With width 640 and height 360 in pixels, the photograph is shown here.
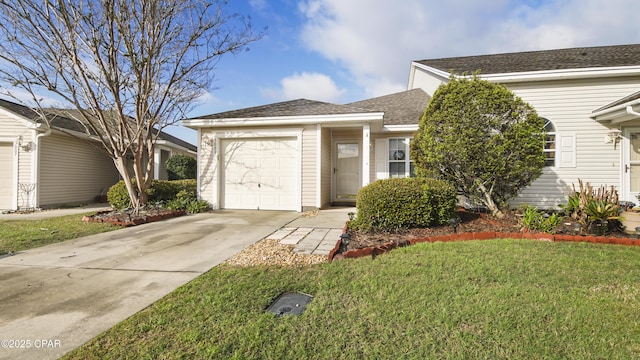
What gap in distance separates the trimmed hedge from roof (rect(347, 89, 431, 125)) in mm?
7135

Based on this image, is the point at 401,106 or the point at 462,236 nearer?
the point at 462,236

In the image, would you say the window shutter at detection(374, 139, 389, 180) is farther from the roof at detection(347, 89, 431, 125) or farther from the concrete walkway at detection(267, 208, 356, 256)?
the concrete walkway at detection(267, 208, 356, 256)

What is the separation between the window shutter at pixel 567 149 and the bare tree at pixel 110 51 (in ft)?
34.2

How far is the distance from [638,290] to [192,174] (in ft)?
45.8

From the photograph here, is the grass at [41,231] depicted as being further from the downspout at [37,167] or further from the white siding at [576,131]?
the white siding at [576,131]

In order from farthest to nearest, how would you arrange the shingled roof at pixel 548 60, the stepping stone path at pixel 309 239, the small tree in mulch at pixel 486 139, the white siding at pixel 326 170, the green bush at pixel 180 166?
the green bush at pixel 180 166 → the white siding at pixel 326 170 → the shingled roof at pixel 548 60 → the small tree in mulch at pixel 486 139 → the stepping stone path at pixel 309 239

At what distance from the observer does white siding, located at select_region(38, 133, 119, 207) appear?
9898 mm

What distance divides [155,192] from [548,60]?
42.2ft

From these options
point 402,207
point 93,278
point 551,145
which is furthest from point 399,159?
point 93,278

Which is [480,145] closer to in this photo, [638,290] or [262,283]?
[638,290]

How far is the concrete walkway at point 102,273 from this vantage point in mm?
2157

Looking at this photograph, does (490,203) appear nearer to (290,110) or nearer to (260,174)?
(290,110)

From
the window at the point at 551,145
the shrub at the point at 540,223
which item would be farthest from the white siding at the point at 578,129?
the shrub at the point at 540,223

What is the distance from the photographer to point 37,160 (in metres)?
9.55
